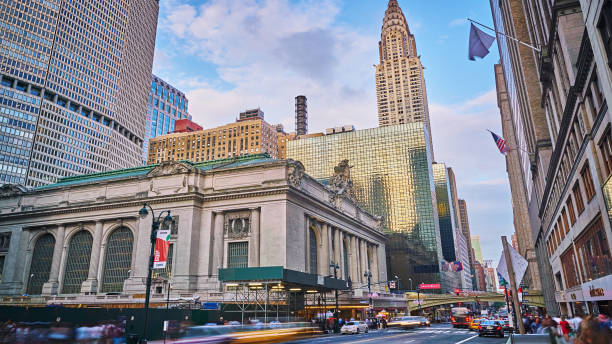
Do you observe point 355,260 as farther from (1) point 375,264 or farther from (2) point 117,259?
(2) point 117,259

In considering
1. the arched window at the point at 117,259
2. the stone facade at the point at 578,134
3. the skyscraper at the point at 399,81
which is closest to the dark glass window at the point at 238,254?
the arched window at the point at 117,259

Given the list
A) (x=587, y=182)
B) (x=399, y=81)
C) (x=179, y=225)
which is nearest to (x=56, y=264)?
(x=179, y=225)

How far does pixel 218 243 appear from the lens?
5447 centimetres

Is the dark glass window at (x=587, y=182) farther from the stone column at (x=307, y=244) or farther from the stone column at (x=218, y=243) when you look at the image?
the stone column at (x=218, y=243)

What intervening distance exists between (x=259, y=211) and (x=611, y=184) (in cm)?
4000

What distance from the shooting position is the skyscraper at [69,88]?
106625 mm

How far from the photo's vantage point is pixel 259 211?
177 ft

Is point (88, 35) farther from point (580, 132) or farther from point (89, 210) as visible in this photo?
point (580, 132)

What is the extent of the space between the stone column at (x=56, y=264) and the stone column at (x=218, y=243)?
24665mm

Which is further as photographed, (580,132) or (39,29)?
(39,29)

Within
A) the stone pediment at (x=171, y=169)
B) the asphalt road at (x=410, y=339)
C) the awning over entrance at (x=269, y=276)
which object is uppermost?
the stone pediment at (x=171, y=169)

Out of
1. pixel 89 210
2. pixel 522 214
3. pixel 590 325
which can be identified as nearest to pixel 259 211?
pixel 89 210

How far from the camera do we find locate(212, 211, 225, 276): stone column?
5334cm

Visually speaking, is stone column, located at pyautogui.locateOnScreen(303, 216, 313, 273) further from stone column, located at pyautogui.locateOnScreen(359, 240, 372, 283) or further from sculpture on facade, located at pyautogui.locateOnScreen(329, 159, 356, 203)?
stone column, located at pyautogui.locateOnScreen(359, 240, 372, 283)
